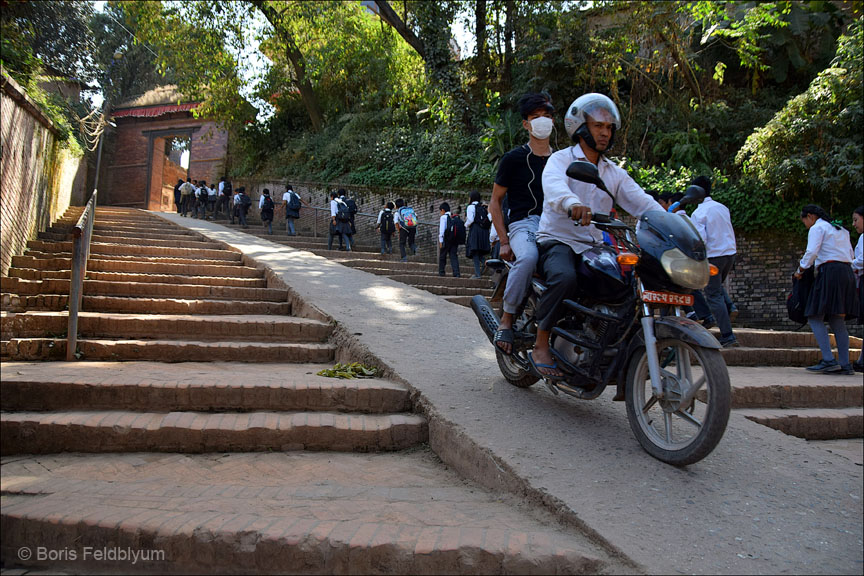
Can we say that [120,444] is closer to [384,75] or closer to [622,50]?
[622,50]

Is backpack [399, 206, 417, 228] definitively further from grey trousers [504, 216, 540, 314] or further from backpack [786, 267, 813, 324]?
grey trousers [504, 216, 540, 314]

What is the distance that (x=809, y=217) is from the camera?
6.07m

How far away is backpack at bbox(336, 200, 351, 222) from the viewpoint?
14.2 meters

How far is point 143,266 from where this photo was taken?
25.8 ft

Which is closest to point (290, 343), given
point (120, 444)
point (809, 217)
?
point (120, 444)

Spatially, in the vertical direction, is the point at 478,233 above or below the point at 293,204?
below

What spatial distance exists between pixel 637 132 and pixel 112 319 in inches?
520

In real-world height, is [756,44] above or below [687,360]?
above

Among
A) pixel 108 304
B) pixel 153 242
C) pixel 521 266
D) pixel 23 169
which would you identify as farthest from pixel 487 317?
pixel 153 242

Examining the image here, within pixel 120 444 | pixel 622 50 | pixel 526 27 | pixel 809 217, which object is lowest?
pixel 120 444

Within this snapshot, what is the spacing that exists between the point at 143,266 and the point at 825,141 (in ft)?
37.3

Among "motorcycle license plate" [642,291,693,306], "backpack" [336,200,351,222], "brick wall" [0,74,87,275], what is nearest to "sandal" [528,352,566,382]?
"motorcycle license plate" [642,291,693,306]

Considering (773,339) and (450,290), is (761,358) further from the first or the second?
(450,290)

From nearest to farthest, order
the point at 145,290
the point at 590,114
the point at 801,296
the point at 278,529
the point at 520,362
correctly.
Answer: the point at 278,529, the point at 590,114, the point at 520,362, the point at 801,296, the point at 145,290
